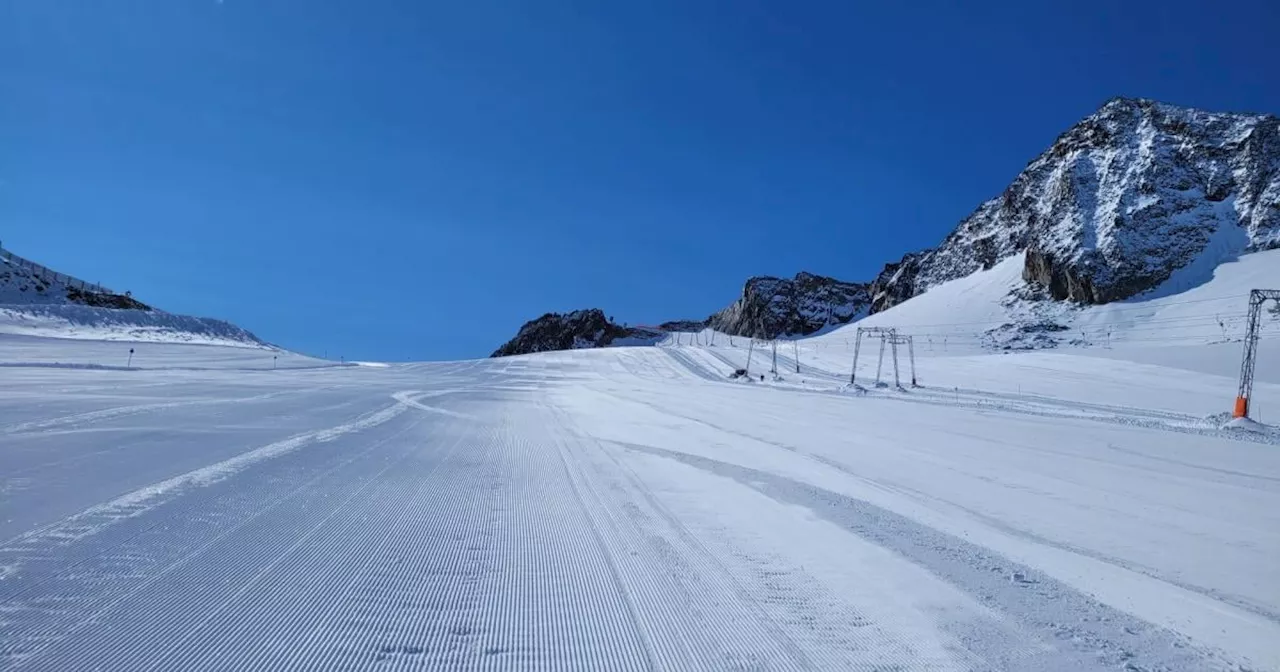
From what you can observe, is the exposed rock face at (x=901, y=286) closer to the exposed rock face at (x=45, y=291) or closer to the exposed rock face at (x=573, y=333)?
the exposed rock face at (x=573, y=333)

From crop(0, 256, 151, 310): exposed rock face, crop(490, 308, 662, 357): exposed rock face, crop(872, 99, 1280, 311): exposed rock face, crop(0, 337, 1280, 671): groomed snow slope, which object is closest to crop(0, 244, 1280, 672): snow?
crop(0, 337, 1280, 671): groomed snow slope

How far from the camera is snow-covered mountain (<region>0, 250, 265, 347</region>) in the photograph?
5138 cm

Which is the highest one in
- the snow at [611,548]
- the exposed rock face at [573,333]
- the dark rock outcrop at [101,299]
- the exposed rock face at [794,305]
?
the exposed rock face at [794,305]

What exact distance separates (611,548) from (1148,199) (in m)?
101

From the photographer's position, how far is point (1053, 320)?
73500 millimetres

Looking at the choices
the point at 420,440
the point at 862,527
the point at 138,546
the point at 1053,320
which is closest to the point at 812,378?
the point at 420,440

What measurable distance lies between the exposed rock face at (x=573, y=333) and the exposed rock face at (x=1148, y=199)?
8831cm

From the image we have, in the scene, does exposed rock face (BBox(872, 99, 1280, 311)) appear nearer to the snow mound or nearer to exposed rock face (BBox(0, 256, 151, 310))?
the snow mound

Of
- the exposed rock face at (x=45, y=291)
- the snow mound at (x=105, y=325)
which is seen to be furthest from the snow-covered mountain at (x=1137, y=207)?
the exposed rock face at (x=45, y=291)

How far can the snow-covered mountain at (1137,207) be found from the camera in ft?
244

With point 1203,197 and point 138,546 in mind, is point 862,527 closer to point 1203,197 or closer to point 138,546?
point 138,546

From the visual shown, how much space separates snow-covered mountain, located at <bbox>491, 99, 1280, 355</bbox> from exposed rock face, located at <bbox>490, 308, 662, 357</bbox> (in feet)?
265

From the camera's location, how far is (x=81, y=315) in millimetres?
54688

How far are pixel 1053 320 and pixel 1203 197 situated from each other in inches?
1100
